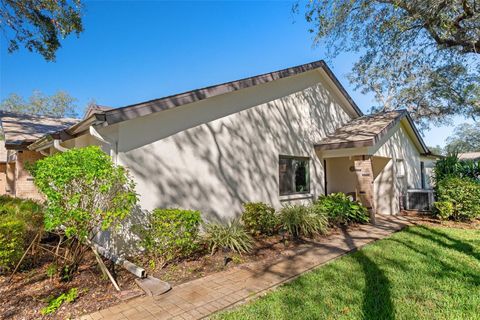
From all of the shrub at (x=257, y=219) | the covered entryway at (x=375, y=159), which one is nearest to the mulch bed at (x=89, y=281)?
the shrub at (x=257, y=219)

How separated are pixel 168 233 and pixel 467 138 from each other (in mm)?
83126

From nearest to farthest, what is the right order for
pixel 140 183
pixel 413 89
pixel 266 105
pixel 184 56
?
pixel 140 183 < pixel 266 105 < pixel 184 56 < pixel 413 89

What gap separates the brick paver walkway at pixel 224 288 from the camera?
370 cm

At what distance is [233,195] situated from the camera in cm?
777

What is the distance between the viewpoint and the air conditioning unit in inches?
478

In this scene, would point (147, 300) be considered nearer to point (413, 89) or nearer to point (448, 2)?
point (448, 2)

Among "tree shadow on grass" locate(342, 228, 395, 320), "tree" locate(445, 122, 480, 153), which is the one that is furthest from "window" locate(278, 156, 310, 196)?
"tree" locate(445, 122, 480, 153)

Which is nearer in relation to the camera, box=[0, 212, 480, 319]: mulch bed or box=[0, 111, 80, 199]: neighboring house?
box=[0, 212, 480, 319]: mulch bed

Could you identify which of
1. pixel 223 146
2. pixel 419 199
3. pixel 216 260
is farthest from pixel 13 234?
pixel 419 199

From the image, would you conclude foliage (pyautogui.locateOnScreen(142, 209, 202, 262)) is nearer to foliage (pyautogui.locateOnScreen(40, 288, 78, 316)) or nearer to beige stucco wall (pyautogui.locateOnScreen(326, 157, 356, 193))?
foliage (pyautogui.locateOnScreen(40, 288, 78, 316))

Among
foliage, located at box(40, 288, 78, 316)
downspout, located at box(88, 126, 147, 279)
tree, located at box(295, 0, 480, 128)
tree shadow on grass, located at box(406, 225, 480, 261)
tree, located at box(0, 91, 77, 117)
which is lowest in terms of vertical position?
foliage, located at box(40, 288, 78, 316)

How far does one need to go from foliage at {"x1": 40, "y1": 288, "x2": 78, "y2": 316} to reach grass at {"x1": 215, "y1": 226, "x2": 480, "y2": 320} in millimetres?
2295

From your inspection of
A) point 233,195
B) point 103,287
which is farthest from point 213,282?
point 233,195

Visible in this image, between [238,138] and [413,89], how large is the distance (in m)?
22.0
